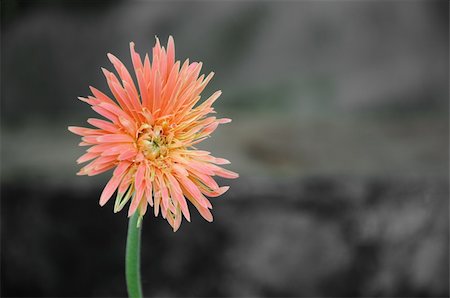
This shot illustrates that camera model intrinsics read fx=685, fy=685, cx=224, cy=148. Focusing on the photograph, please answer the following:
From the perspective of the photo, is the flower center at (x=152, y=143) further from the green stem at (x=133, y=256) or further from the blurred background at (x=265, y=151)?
the blurred background at (x=265, y=151)

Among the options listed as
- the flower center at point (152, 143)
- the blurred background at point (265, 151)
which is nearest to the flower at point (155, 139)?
the flower center at point (152, 143)

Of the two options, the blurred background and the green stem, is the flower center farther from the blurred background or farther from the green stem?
the blurred background

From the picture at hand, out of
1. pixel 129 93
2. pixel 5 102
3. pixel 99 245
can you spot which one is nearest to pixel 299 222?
pixel 99 245

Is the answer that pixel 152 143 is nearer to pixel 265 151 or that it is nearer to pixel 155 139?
pixel 155 139

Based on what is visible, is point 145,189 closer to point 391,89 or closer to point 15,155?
point 15,155

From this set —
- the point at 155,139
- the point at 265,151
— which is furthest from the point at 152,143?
the point at 265,151

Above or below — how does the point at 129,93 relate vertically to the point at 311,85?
below
